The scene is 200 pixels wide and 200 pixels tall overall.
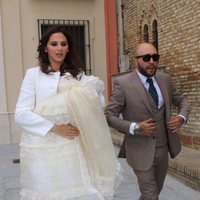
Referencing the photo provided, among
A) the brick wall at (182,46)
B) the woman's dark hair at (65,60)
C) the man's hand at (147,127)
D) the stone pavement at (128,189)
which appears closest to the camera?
the woman's dark hair at (65,60)

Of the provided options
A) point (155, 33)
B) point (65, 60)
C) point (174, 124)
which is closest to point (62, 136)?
point (65, 60)

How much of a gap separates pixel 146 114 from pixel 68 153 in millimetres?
920

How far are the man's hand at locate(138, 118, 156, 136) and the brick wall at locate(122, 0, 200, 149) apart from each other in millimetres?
4802

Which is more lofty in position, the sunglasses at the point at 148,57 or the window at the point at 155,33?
the window at the point at 155,33

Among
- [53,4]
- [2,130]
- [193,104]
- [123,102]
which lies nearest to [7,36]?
[53,4]

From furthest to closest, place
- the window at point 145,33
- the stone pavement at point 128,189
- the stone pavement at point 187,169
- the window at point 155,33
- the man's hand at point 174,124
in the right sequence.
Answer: the window at point 145,33 < the window at point 155,33 < the stone pavement at point 187,169 < the stone pavement at point 128,189 < the man's hand at point 174,124

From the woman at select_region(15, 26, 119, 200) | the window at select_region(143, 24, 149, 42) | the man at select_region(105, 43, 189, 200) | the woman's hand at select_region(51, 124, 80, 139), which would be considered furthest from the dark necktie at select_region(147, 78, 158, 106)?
the window at select_region(143, 24, 149, 42)

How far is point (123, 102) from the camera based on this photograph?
3857mm

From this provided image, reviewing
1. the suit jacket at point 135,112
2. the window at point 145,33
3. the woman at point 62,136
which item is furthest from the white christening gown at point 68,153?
the window at point 145,33

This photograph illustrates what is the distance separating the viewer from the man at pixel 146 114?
381cm

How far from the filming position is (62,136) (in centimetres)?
316

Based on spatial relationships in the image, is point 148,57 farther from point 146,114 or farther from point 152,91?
point 146,114

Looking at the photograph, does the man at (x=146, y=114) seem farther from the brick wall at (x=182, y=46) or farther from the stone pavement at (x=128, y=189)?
the brick wall at (x=182, y=46)

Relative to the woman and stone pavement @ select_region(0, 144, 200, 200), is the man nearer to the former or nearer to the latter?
the woman
